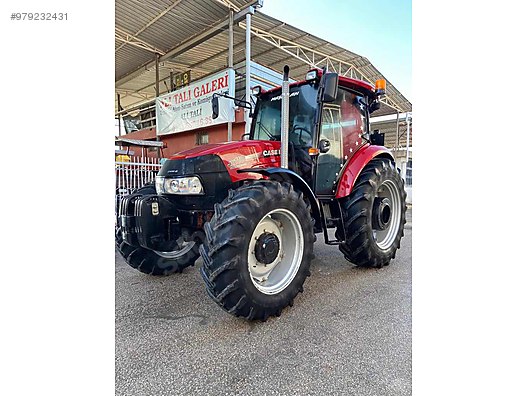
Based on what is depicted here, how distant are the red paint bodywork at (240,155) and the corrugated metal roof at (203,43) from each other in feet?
15.1

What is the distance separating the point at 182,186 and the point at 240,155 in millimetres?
468

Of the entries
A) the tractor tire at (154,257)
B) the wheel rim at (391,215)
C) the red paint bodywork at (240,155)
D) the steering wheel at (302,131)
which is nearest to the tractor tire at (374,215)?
the wheel rim at (391,215)

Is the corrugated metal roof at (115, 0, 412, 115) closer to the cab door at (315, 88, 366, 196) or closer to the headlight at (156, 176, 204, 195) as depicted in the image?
the cab door at (315, 88, 366, 196)

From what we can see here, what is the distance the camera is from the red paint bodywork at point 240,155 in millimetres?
2027

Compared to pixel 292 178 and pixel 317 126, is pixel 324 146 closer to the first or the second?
pixel 317 126

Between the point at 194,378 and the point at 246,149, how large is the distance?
4.81 ft

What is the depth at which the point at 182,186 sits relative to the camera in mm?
2004

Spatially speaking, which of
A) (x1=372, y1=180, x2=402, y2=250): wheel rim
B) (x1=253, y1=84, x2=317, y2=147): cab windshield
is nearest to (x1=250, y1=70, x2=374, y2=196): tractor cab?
(x1=253, y1=84, x2=317, y2=147): cab windshield

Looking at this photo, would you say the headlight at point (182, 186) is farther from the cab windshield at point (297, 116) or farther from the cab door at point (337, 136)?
the cab door at point (337, 136)

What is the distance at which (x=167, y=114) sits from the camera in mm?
7605

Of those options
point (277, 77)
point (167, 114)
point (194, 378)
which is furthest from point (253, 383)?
point (167, 114)
